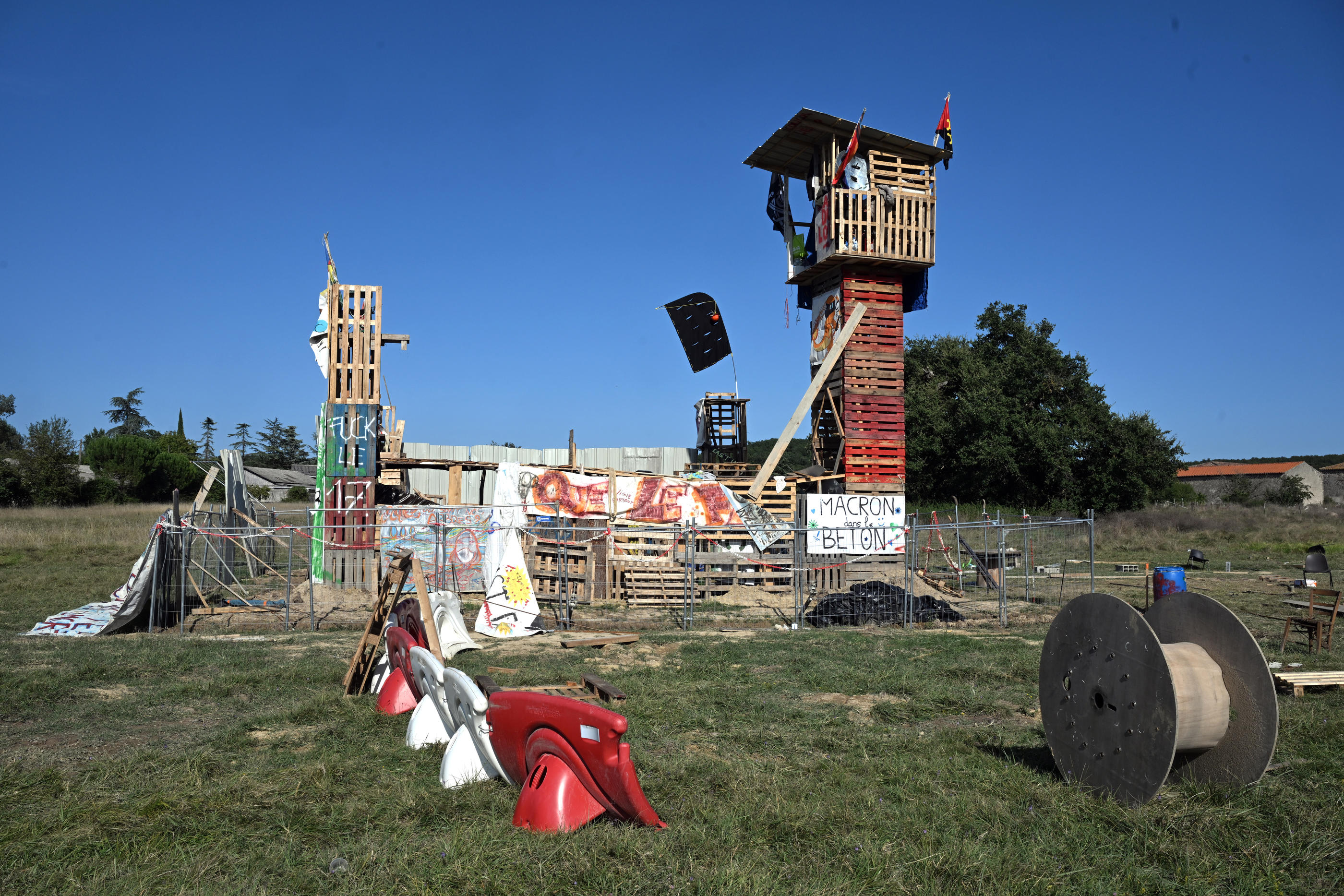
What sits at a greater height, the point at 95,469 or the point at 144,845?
the point at 95,469

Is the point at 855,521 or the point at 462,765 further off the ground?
the point at 855,521

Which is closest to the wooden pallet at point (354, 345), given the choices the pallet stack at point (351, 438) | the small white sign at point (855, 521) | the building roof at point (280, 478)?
the pallet stack at point (351, 438)

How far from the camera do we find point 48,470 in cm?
4328

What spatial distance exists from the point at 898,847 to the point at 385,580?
6.32 meters

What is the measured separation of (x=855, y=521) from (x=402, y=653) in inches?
570

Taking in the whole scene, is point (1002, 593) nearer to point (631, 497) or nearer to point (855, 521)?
point (855, 521)

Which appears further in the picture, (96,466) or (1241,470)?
(1241,470)

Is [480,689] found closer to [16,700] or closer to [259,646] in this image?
[16,700]

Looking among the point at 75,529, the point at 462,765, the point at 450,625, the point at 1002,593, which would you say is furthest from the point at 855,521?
the point at 75,529

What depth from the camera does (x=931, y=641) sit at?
13.1 m

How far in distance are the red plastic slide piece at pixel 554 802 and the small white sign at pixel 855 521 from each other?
558 inches

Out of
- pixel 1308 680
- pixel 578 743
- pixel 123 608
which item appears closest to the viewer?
pixel 578 743

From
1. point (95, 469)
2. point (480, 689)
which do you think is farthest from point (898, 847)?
point (95, 469)

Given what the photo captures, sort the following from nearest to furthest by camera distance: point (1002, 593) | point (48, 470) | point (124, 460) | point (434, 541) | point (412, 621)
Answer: point (412, 621) → point (1002, 593) → point (434, 541) → point (48, 470) → point (124, 460)
